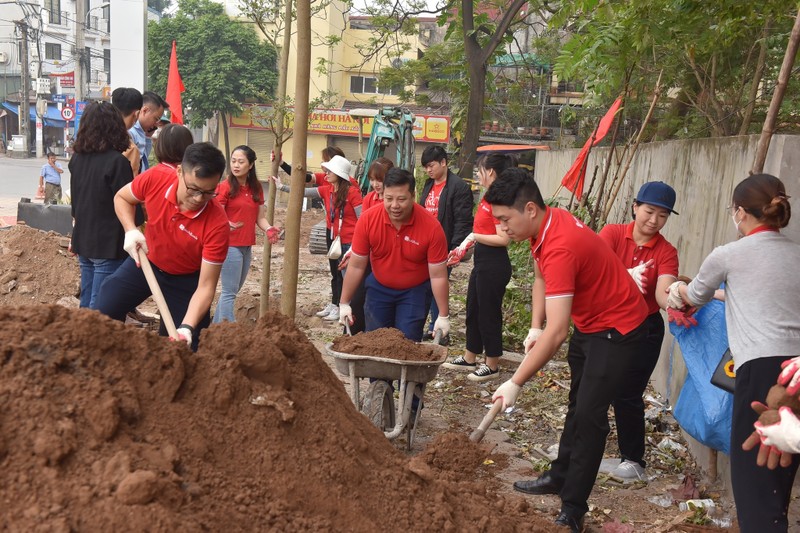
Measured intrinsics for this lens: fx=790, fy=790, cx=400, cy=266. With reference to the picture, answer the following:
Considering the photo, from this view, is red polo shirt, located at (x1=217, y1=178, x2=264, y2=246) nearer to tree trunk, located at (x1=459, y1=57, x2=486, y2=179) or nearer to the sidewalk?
tree trunk, located at (x1=459, y1=57, x2=486, y2=179)

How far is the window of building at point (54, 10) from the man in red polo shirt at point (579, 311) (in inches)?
2425

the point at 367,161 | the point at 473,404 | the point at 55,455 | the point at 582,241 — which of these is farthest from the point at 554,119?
the point at 55,455

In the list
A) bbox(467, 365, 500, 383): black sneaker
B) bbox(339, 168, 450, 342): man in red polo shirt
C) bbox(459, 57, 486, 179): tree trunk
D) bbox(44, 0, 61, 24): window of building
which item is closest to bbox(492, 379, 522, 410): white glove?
bbox(339, 168, 450, 342): man in red polo shirt

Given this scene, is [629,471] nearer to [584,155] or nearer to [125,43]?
[584,155]

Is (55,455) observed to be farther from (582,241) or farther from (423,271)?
(423,271)

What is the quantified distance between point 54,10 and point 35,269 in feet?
187

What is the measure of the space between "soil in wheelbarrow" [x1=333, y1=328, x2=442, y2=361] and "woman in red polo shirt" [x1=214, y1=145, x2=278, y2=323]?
2196mm

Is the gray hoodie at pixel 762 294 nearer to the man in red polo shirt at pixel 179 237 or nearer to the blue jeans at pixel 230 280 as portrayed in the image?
the man in red polo shirt at pixel 179 237

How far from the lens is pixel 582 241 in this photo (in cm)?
387

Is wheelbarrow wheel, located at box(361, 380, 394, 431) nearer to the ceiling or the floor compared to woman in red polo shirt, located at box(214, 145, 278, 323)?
nearer to the floor

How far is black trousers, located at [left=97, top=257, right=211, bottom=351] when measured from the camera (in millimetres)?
4680

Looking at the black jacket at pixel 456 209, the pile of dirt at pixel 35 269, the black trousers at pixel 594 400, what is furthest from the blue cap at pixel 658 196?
the pile of dirt at pixel 35 269

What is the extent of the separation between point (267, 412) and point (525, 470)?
254 centimetres

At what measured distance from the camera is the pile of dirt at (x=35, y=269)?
8.34 metres
